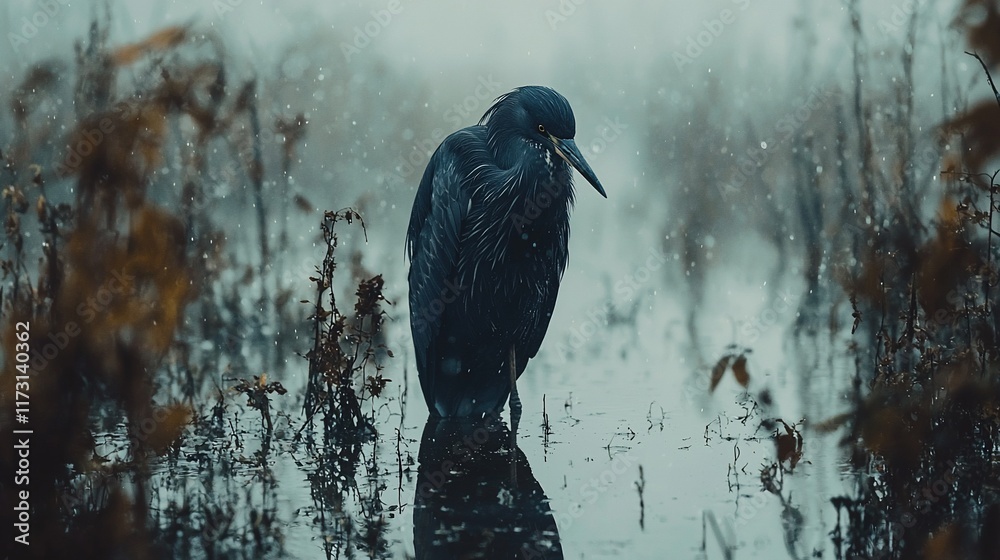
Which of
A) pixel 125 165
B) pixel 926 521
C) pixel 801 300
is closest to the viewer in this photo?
pixel 125 165

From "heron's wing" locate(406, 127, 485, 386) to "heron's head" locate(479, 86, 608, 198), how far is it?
0.49ft

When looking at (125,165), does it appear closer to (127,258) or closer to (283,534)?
(127,258)

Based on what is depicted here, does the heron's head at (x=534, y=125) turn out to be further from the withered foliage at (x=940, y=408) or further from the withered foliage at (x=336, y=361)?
the withered foliage at (x=940, y=408)

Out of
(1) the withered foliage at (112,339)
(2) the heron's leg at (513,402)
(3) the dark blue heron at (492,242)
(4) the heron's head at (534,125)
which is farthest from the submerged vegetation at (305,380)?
(4) the heron's head at (534,125)

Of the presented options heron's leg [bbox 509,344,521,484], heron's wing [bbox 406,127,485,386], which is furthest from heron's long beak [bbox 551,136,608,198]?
heron's leg [bbox 509,344,521,484]

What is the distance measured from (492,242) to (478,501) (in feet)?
5.31

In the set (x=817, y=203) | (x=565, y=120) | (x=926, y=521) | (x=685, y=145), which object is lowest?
(x=926, y=521)

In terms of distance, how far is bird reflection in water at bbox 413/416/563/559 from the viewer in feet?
10.1

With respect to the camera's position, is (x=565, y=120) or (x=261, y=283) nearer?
(x=565, y=120)

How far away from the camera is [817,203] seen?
24.1 feet

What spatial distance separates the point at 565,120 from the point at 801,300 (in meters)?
3.68

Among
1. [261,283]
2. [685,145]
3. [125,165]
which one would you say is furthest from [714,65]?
[125,165]

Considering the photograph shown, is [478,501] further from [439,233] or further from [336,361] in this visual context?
[439,233]

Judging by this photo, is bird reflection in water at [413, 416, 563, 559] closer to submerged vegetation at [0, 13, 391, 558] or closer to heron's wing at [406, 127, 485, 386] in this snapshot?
submerged vegetation at [0, 13, 391, 558]
